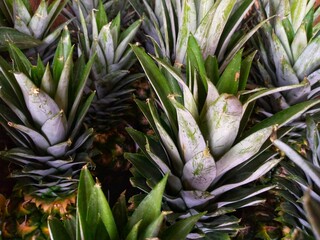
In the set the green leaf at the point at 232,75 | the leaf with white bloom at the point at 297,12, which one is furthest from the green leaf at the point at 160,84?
the leaf with white bloom at the point at 297,12

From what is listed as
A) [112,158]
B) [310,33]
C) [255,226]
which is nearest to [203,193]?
[255,226]

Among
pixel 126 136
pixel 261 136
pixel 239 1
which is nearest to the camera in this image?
pixel 261 136

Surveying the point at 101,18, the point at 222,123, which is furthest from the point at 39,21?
the point at 222,123

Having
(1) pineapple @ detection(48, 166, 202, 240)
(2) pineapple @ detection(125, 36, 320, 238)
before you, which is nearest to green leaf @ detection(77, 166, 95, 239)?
(1) pineapple @ detection(48, 166, 202, 240)

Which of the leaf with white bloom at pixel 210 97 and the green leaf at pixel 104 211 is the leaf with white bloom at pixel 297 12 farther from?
the green leaf at pixel 104 211

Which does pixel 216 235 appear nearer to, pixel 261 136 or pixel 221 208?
pixel 221 208

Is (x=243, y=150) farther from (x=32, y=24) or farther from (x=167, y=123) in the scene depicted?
(x=32, y=24)
